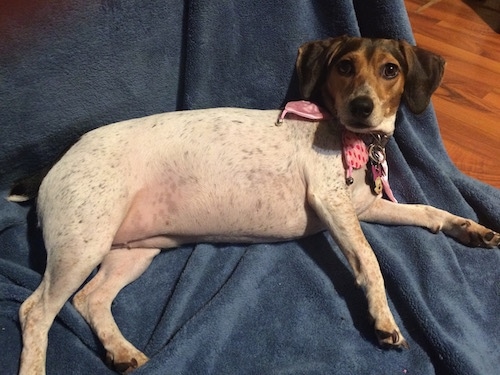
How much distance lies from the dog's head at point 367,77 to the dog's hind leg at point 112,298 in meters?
1.12

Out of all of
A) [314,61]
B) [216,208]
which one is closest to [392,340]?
[216,208]

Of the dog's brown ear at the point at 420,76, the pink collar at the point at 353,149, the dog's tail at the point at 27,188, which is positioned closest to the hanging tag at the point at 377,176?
the pink collar at the point at 353,149

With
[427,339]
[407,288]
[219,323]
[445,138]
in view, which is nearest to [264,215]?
[219,323]

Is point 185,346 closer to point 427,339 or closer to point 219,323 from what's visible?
point 219,323

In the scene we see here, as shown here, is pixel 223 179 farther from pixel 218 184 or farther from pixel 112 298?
pixel 112 298

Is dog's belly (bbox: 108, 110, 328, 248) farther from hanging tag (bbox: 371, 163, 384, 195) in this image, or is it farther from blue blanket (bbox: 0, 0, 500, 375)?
hanging tag (bbox: 371, 163, 384, 195)

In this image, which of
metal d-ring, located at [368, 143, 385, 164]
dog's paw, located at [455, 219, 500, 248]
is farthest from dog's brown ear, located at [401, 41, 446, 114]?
dog's paw, located at [455, 219, 500, 248]

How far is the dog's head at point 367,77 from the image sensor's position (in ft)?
7.71

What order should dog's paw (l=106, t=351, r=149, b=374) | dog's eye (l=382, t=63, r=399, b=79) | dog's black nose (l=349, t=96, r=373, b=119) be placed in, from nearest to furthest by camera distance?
dog's paw (l=106, t=351, r=149, b=374)
dog's black nose (l=349, t=96, r=373, b=119)
dog's eye (l=382, t=63, r=399, b=79)

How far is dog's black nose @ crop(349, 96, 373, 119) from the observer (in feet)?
7.52

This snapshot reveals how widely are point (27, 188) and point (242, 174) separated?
41.0 inches

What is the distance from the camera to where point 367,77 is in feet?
7.79

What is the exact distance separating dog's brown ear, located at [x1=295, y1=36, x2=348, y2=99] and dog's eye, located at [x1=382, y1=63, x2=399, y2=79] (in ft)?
0.84

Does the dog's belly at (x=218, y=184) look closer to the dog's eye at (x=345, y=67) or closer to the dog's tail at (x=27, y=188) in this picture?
the dog's eye at (x=345, y=67)
